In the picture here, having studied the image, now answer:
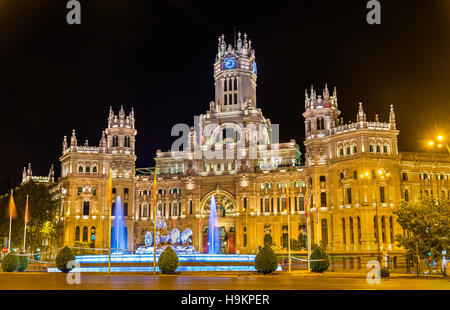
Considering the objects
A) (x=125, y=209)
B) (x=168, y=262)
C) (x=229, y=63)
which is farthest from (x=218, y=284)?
(x=229, y=63)

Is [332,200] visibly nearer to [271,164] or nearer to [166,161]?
[271,164]

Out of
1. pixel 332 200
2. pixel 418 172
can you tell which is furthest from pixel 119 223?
pixel 418 172

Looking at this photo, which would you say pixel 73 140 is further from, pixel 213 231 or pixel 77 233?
pixel 213 231

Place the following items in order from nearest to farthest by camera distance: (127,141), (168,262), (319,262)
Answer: (168,262) → (319,262) → (127,141)

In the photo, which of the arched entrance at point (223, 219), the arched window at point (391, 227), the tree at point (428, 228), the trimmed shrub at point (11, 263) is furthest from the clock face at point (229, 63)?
the trimmed shrub at point (11, 263)

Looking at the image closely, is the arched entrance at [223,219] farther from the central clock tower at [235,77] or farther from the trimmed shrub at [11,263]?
the trimmed shrub at [11,263]

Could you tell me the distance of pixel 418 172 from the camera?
9538 centimetres

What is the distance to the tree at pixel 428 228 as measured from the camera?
175 ft

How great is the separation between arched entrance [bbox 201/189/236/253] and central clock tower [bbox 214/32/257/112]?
22.4 meters

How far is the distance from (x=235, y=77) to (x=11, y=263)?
8019cm

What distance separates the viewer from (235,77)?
124375mm

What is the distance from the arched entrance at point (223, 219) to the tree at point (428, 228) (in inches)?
2143

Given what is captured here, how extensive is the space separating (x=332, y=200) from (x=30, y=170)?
87.8 metres
